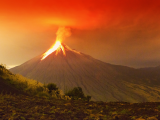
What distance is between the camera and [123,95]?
190 meters

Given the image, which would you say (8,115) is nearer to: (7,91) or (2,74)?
(7,91)

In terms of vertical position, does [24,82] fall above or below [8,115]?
above

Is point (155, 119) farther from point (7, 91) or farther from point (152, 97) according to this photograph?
point (152, 97)

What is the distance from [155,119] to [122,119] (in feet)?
3.41

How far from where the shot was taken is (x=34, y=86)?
18328mm

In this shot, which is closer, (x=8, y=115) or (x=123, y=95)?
(x=8, y=115)

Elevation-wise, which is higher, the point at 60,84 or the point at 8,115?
the point at 60,84

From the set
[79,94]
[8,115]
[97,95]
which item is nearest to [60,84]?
[97,95]

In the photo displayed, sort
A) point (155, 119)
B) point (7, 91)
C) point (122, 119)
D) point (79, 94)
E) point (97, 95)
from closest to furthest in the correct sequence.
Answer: point (155, 119)
point (122, 119)
point (7, 91)
point (79, 94)
point (97, 95)

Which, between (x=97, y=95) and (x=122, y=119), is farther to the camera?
(x=97, y=95)

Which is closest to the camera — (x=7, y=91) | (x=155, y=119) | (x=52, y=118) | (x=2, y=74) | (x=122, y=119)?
(x=155, y=119)

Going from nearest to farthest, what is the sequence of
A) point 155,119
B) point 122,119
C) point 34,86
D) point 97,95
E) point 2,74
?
point 155,119
point 122,119
point 34,86
point 2,74
point 97,95

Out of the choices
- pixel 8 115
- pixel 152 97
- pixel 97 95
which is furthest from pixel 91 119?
pixel 152 97

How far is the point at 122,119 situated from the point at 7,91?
10655 mm
